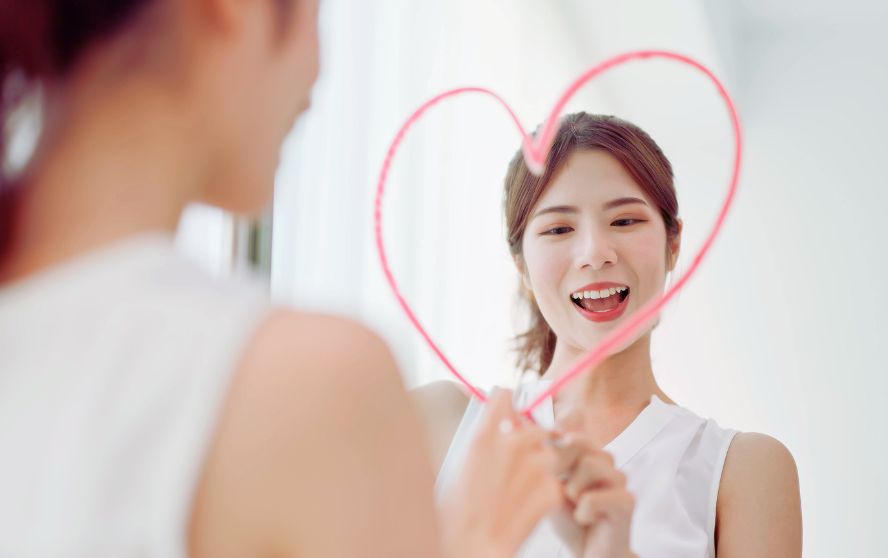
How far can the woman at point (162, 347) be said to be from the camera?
34 cm

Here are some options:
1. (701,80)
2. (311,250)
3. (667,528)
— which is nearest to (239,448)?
(667,528)

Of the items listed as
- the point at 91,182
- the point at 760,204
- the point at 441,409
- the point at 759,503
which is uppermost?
the point at 760,204

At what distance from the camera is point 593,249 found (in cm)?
138

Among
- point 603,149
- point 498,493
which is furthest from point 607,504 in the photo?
point 603,149

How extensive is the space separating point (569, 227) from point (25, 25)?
1100 mm

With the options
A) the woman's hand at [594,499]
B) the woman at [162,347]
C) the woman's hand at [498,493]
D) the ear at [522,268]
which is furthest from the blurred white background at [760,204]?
the woman at [162,347]

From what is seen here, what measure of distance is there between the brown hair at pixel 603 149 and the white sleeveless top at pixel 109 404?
1.10 m

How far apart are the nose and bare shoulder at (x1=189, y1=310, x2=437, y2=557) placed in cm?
104

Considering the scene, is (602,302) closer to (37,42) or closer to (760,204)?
(37,42)

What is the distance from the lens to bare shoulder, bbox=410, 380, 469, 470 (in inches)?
56.1

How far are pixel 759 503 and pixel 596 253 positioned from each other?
382 millimetres

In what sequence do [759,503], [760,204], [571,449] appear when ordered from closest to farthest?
[571,449] → [759,503] → [760,204]

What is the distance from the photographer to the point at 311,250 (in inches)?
68.6

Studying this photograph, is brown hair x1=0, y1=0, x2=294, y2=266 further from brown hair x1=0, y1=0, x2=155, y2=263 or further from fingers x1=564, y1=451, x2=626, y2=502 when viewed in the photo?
fingers x1=564, y1=451, x2=626, y2=502
